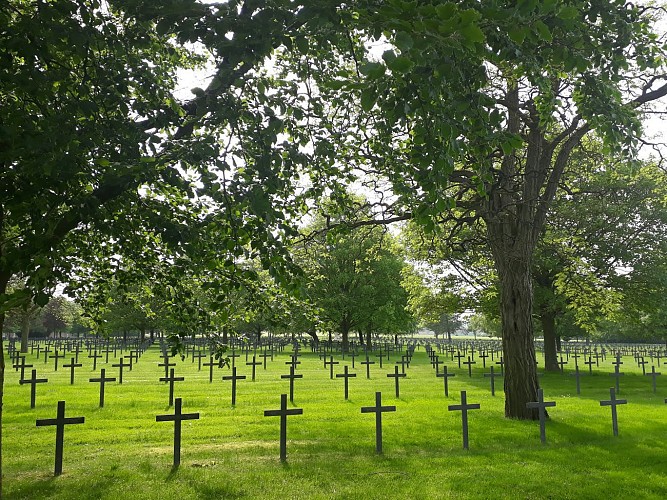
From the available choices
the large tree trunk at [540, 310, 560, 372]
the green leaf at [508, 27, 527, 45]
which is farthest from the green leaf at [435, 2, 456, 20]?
the large tree trunk at [540, 310, 560, 372]

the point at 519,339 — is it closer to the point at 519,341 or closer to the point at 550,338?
the point at 519,341

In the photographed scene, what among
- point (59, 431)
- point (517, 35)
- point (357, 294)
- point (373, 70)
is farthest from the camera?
point (357, 294)

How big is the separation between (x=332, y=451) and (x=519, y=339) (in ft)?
15.9

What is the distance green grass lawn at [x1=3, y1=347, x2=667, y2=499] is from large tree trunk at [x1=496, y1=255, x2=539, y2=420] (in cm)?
61

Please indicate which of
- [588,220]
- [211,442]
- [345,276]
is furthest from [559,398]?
[345,276]

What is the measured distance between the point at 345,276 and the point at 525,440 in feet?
99.6

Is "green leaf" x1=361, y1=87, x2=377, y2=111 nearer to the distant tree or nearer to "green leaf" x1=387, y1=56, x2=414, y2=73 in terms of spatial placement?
"green leaf" x1=387, y1=56, x2=414, y2=73

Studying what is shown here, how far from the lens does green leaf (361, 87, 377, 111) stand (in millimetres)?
2873

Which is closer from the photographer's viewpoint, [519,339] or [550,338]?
[519,339]

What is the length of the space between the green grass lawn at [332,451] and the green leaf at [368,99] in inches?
201

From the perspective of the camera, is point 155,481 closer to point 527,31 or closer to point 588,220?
point 527,31

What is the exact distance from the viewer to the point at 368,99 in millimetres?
2900

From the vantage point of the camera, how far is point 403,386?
18.0 metres

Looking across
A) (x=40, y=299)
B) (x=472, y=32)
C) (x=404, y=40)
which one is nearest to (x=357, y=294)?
(x=40, y=299)
